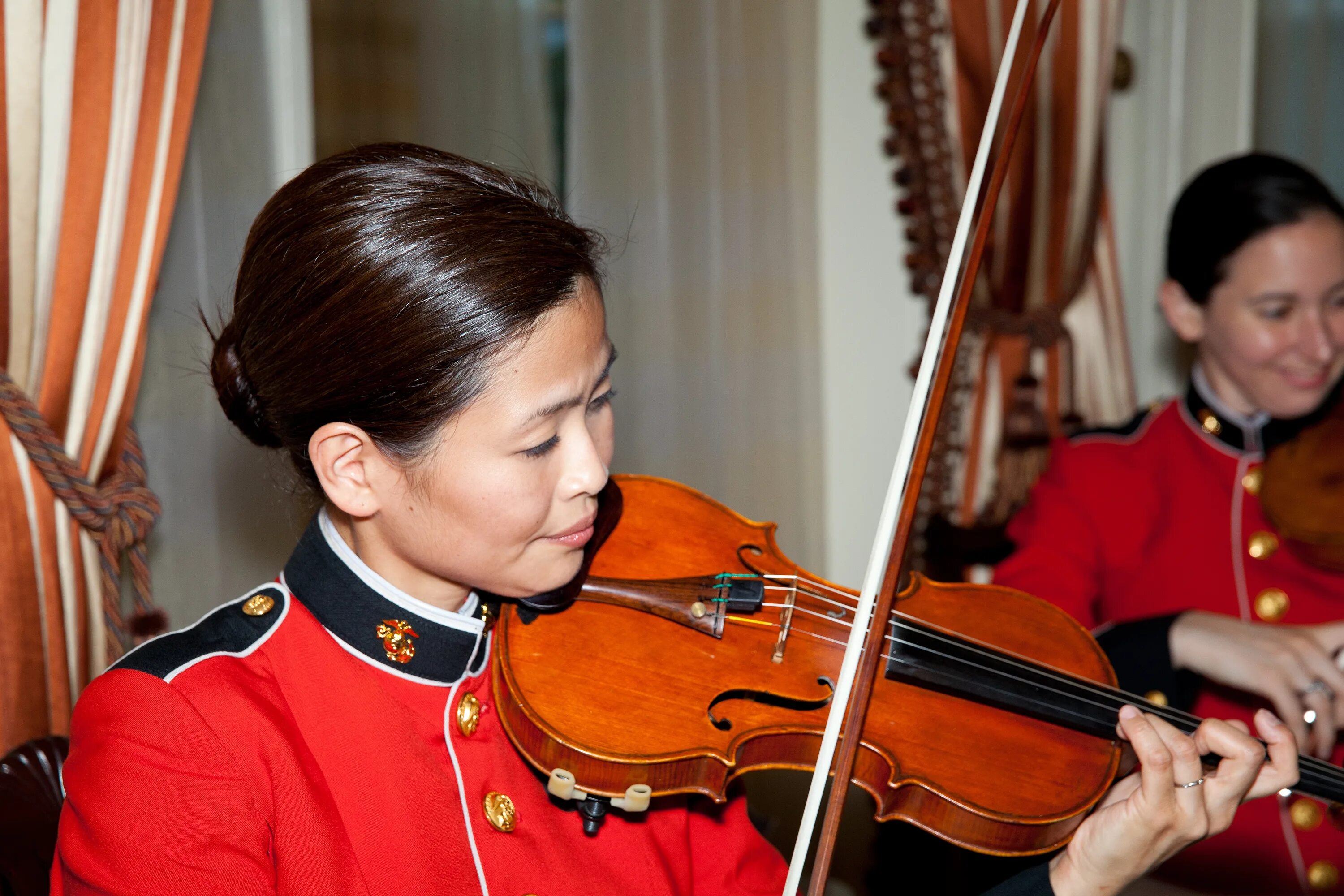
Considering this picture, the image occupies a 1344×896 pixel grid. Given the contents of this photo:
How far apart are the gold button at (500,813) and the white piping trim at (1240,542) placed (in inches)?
44.9

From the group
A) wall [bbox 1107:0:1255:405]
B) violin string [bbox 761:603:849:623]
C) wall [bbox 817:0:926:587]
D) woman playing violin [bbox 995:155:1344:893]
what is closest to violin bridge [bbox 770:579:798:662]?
violin string [bbox 761:603:849:623]

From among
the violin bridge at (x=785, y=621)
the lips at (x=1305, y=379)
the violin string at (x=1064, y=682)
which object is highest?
the lips at (x=1305, y=379)

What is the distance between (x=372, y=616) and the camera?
1.00m

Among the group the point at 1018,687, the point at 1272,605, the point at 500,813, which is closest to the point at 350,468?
the point at 500,813

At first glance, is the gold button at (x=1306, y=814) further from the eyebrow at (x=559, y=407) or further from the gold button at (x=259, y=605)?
the gold button at (x=259, y=605)

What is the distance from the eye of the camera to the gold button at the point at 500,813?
976 millimetres

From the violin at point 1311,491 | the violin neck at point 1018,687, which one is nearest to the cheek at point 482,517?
the violin neck at point 1018,687

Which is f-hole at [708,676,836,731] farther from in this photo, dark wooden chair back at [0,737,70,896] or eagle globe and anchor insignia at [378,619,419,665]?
dark wooden chair back at [0,737,70,896]

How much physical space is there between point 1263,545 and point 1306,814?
14.3 inches

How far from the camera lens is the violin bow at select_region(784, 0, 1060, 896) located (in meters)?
Answer: 0.87

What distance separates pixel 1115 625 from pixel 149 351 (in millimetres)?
1281

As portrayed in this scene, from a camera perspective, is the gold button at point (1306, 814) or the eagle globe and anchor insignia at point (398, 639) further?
the gold button at point (1306, 814)

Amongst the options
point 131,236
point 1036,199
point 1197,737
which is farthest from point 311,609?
point 1036,199

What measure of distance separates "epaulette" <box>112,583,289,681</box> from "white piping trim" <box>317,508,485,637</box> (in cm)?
7
